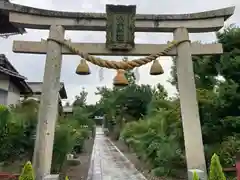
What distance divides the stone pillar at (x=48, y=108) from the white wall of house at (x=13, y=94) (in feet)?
28.3

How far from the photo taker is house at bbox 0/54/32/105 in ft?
46.2

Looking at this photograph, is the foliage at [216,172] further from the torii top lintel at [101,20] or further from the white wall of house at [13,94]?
the white wall of house at [13,94]

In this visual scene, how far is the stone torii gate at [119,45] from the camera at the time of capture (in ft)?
23.2

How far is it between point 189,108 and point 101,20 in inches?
120

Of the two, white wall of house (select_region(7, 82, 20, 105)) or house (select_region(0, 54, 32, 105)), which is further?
white wall of house (select_region(7, 82, 20, 105))

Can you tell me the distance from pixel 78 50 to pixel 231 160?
4.96 meters

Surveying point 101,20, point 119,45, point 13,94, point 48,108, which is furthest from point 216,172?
point 13,94

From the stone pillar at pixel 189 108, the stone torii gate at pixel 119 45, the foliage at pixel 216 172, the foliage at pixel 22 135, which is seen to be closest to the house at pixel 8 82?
the foliage at pixel 22 135

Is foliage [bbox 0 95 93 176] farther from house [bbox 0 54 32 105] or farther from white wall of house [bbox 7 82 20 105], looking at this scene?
white wall of house [bbox 7 82 20 105]

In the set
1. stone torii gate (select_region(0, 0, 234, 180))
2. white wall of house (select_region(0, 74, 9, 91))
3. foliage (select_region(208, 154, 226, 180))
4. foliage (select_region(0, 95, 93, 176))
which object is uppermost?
white wall of house (select_region(0, 74, 9, 91))

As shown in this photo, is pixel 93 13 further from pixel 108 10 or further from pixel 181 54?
pixel 181 54

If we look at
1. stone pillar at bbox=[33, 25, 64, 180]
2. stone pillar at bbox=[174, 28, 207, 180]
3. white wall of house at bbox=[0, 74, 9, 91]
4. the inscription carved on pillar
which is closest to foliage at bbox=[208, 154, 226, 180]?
stone pillar at bbox=[174, 28, 207, 180]

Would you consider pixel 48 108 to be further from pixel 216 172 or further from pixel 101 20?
pixel 216 172

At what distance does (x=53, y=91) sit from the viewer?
23.5ft
